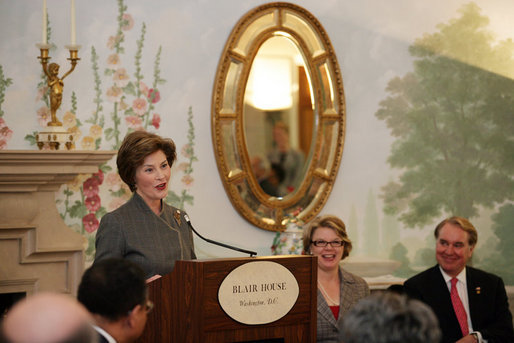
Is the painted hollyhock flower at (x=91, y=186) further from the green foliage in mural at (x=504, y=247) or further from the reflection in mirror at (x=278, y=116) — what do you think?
the green foliage in mural at (x=504, y=247)

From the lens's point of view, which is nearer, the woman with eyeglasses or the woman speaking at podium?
the woman speaking at podium

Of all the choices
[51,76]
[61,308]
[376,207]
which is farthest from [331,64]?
[61,308]

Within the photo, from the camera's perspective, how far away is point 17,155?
3232 mm

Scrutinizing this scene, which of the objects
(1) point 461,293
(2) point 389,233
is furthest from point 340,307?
(2) point 389,233

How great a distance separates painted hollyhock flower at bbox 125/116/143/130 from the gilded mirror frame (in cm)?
41

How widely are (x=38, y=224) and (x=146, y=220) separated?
3.03ft

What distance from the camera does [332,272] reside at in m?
3.56

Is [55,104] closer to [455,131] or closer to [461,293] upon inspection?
[461,293]

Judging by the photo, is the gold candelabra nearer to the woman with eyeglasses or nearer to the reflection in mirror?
the reflection in mirror

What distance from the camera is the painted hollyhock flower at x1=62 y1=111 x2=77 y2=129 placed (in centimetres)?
364

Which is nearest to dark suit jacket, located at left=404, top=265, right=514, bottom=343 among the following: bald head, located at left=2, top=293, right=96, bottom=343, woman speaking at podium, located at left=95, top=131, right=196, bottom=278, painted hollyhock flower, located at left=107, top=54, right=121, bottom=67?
woman speaking at podium, located at left=95, top=131, right=196, bottom=278

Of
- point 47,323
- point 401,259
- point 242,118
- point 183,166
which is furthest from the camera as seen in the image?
point 401,259

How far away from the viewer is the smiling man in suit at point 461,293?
374 centimetres

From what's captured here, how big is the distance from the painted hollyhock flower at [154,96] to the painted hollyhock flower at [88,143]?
0.38m
